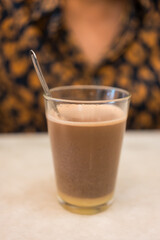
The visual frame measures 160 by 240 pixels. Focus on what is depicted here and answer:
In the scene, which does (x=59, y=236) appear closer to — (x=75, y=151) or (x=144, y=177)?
(x=75, y=151)

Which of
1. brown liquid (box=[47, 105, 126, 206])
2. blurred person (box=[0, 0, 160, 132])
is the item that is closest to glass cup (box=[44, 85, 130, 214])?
brown liquid (box=[47, 105, 126, 206])

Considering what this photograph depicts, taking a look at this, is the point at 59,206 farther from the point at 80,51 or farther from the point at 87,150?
the point at 80,51

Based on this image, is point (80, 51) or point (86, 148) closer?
point (86, 148)

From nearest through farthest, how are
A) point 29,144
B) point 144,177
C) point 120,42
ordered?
point 144,177, point 29,144, point 120,42

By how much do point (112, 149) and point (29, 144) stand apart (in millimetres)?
479

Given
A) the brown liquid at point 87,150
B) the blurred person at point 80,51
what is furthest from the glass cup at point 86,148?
the blurred person at point 80,51

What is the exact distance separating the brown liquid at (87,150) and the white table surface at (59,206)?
45mm

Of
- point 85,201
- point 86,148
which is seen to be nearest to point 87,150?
point 86,148

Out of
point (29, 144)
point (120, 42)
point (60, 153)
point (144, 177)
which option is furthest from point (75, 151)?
point (120, 42)

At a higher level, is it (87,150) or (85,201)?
(87,150)

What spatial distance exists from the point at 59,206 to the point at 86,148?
0.51 ft

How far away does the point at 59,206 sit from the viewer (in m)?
0.62

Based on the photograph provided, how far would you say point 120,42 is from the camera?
145 cm

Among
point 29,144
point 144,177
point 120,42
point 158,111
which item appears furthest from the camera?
point 158,111
